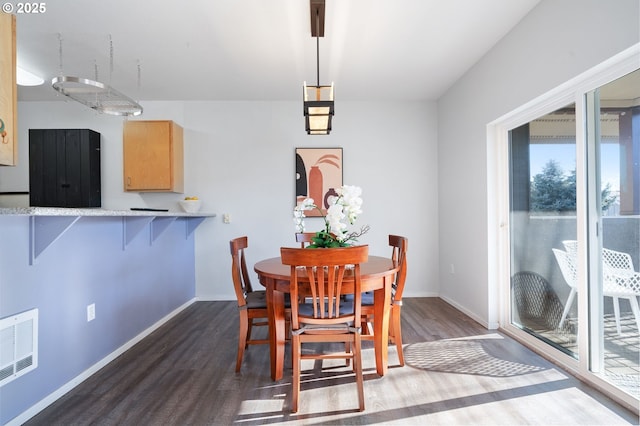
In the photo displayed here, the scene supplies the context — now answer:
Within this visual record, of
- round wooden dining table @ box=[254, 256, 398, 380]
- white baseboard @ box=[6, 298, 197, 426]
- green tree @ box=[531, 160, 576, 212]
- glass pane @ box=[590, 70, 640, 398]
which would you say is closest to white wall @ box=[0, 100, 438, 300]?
white baseboard @ box=[6, 298, 197, 426]

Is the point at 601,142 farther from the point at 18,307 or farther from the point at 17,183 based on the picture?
the point at 17,183

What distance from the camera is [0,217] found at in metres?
1.54

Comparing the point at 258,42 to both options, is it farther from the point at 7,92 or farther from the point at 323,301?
the point at 323,301

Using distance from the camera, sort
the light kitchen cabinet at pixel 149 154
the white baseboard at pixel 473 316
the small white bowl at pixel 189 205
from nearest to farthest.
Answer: the white baseboard at pixel 473 316
the light kitchen cabinet at pixel 149 154
the small white bowl at pixel 189 205

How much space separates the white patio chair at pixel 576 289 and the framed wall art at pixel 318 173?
2.48m

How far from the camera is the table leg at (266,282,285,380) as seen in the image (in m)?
1.99

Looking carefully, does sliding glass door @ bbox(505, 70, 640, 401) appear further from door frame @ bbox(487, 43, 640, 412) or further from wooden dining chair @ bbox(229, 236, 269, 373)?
wooden dining chair @ bbox(229, 236, 269, 373)

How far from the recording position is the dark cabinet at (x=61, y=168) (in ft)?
12.0

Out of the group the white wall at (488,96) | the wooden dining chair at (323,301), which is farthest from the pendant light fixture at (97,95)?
the white wall at (488,96)

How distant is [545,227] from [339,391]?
78.5 inches

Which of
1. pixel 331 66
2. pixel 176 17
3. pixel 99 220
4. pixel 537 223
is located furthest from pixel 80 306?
pixel 537 223

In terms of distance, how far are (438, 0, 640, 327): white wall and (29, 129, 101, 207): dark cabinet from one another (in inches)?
173

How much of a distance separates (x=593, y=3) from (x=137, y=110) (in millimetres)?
3392

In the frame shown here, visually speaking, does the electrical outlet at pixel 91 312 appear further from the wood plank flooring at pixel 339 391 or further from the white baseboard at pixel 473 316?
the white baseboard at pixel 473 316
